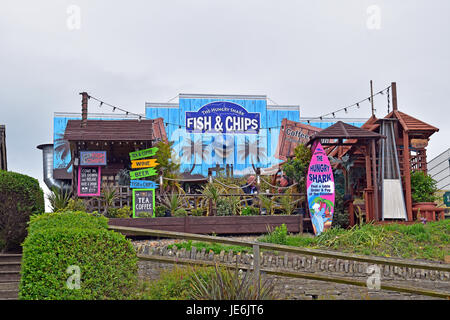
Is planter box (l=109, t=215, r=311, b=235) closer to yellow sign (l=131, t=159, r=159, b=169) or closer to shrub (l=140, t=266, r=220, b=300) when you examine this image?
yellow sign (l=131, t=159, r=159, b=169)

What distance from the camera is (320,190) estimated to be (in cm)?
1483

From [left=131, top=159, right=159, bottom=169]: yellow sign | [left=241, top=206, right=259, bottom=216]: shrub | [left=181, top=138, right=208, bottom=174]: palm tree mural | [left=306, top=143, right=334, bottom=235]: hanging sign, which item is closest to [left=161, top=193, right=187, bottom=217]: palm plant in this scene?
[left=131, top=159, right=159, bottom=169]: yellow sign

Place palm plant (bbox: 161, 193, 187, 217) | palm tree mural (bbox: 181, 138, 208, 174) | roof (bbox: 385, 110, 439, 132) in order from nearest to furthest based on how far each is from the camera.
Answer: palm plant (bbox: 161, 193, 187, 217) → roof (bbox: 385, 110, 439, 132) → palm tree mural (bbox: 181, 138, 208, 174)

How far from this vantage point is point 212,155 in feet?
93.8

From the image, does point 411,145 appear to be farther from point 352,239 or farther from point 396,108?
point 352,239

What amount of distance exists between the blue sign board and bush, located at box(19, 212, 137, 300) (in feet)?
72.6

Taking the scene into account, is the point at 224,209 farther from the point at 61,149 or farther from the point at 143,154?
the point at 61,149


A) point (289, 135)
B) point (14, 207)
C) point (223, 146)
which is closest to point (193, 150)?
point (223, 146)

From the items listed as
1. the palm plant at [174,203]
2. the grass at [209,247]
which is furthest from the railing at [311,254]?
the palm plant at [174,203]

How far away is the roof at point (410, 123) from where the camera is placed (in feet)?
52.7

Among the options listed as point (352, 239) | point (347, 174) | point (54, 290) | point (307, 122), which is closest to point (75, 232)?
point (54, 290)

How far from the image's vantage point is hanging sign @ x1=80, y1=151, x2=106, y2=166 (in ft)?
56.1

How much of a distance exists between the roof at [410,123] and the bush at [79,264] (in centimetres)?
1199

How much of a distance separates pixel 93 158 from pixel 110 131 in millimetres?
1251
